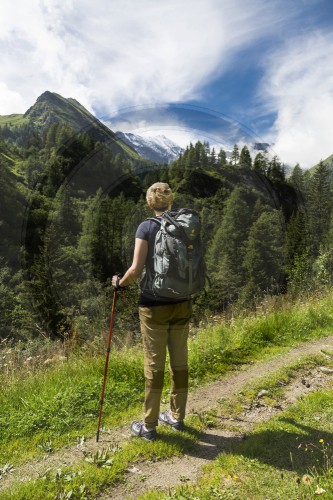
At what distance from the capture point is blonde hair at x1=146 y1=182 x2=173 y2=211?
3740 mm

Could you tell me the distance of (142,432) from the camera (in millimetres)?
3754

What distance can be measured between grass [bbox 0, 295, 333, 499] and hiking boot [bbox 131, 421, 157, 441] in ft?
0.34

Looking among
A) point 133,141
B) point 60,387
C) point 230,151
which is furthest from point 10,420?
point 230,151

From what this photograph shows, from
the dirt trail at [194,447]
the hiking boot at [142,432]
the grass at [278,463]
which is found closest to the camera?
the grass at [278,463]

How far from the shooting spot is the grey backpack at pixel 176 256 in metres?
3.36

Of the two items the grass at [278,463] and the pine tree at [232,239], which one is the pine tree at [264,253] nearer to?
the pine tree at [232,239]

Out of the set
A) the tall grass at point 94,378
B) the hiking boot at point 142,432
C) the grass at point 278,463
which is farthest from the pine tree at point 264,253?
the hiking boot at point 142,432

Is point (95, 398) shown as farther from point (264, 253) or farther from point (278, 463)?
point (264, 253)

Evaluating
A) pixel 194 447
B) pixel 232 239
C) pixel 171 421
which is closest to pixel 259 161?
pixel 171 421

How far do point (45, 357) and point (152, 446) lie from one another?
342cm

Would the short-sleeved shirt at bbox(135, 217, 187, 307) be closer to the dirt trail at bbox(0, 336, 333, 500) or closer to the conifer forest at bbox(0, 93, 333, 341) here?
the dirt trail at bbox(0, 336, 333, 500)

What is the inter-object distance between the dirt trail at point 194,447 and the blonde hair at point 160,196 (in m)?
2.56

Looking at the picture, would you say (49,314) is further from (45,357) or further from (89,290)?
(45,357)

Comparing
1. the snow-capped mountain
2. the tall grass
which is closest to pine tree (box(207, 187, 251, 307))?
the tall grass
